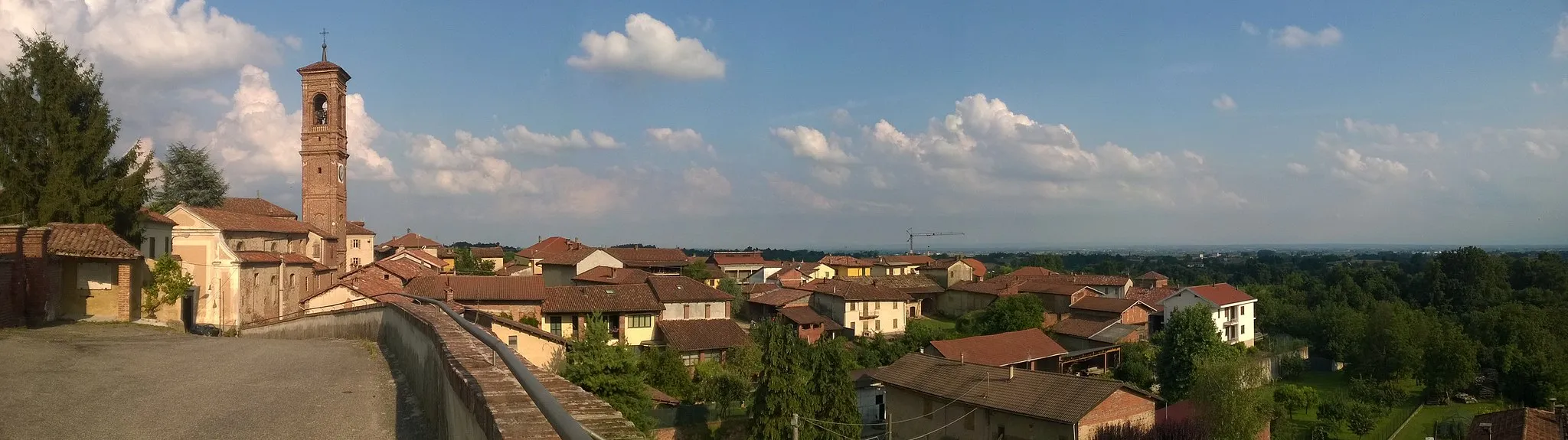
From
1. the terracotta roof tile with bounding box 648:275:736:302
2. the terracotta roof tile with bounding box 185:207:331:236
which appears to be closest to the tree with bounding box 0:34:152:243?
the terracotta roof tile with bounding box 185:207:331:236

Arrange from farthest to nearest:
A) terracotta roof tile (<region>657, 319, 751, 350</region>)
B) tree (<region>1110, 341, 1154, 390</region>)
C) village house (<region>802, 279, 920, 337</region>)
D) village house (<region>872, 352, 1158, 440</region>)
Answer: village house (<region>802, 279, 920, 337</region>)
tree (<region>1110, 341, 1154, 390</region>)
terracotta roof tile (<region>657, 319, 751, 350</region>)
village house (<region>872, 352, 1158, 440</region>)

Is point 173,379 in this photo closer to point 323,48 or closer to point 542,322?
point 542,322

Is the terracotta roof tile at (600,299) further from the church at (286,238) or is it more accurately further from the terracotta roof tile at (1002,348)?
the terracotta roof tile at (1002,348)

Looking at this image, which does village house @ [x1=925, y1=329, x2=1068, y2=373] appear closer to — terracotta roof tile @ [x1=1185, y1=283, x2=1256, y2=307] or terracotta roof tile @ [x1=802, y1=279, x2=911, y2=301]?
terracotta roof tile @ [x1=802, y1=279, x2=911, y2=301]

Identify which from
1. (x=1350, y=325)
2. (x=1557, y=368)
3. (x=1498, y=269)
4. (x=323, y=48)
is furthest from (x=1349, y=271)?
(x=323, y=48)

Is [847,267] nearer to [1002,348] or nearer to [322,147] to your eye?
[1002,348]

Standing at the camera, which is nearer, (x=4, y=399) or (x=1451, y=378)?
(x=4, y=399)
